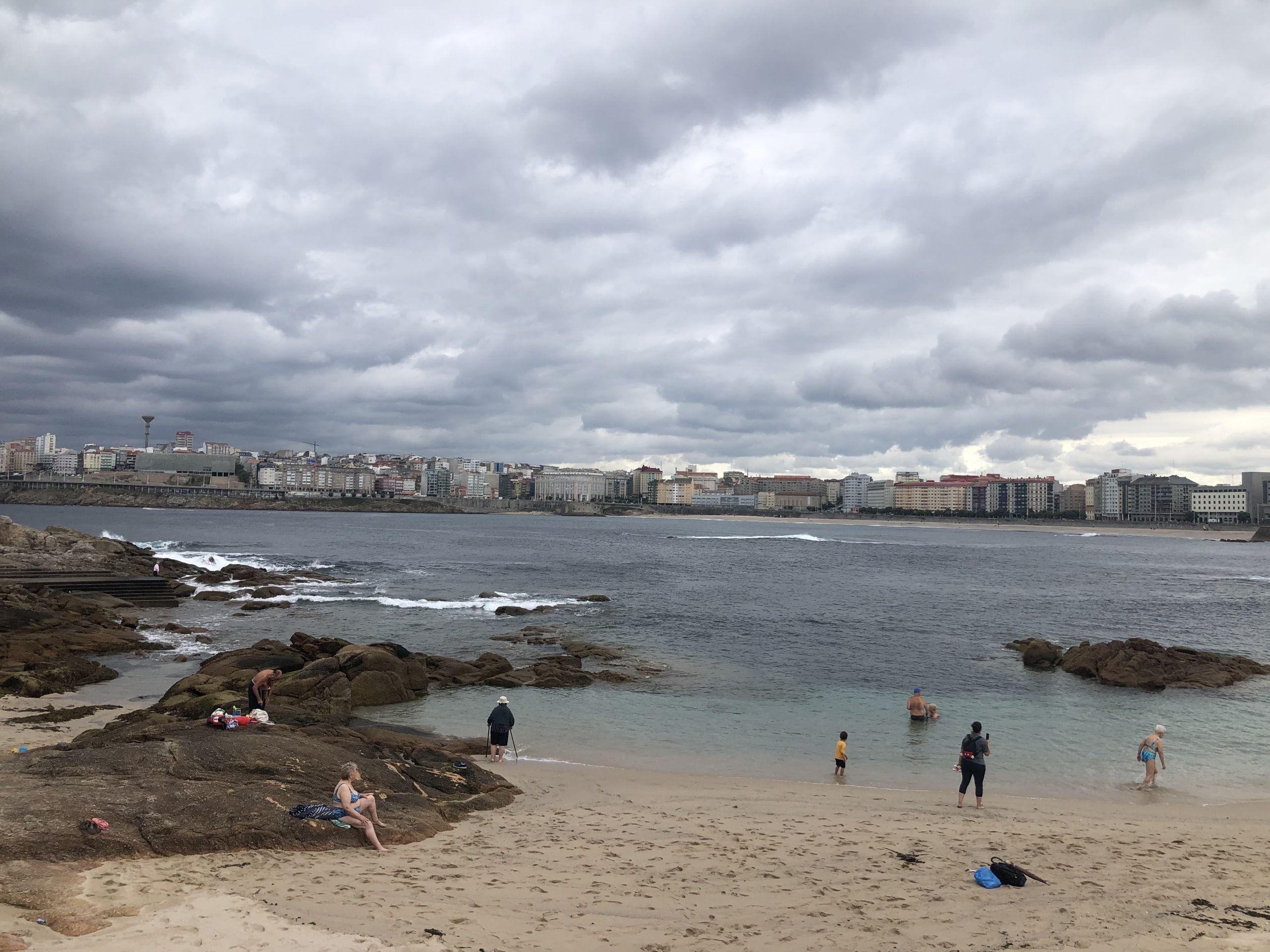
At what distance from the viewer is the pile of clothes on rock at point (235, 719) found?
11.4 m

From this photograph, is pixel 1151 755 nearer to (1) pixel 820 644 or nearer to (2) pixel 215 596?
(1) pixel 820 644

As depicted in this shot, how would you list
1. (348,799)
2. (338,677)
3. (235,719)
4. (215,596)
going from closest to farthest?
(348,799)
(235,719)
(338,677)
(215,596)

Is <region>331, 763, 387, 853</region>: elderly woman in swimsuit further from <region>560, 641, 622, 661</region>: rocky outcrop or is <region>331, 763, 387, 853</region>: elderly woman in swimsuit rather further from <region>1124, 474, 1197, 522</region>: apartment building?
<region>1124, 474, 1197, 522</region>: apartment building

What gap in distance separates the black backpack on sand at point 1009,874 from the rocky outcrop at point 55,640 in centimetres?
1998

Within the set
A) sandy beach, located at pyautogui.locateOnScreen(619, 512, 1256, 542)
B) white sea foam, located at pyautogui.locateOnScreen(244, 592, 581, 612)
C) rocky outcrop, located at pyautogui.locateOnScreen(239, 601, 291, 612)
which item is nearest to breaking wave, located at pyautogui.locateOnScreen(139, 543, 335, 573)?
white sea foam, located at pyautogui.locateOnScreen(244, 592, 581, 612)

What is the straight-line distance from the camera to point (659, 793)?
12680 millimetres

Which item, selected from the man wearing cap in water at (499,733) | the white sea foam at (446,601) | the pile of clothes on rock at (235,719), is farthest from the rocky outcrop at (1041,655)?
the pile of clothes on rock at (235,719)

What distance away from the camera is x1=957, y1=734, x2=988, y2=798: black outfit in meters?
12.6

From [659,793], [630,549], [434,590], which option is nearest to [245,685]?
[659,793]

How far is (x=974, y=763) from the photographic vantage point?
12625mm

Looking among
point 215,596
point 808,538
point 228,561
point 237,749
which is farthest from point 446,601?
point 808,538

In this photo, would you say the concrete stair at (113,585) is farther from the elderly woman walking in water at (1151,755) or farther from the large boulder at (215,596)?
the elderly woman walking in water at (1151,755)

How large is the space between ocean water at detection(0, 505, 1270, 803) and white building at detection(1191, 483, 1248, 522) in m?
121

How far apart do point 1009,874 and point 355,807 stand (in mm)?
7749
